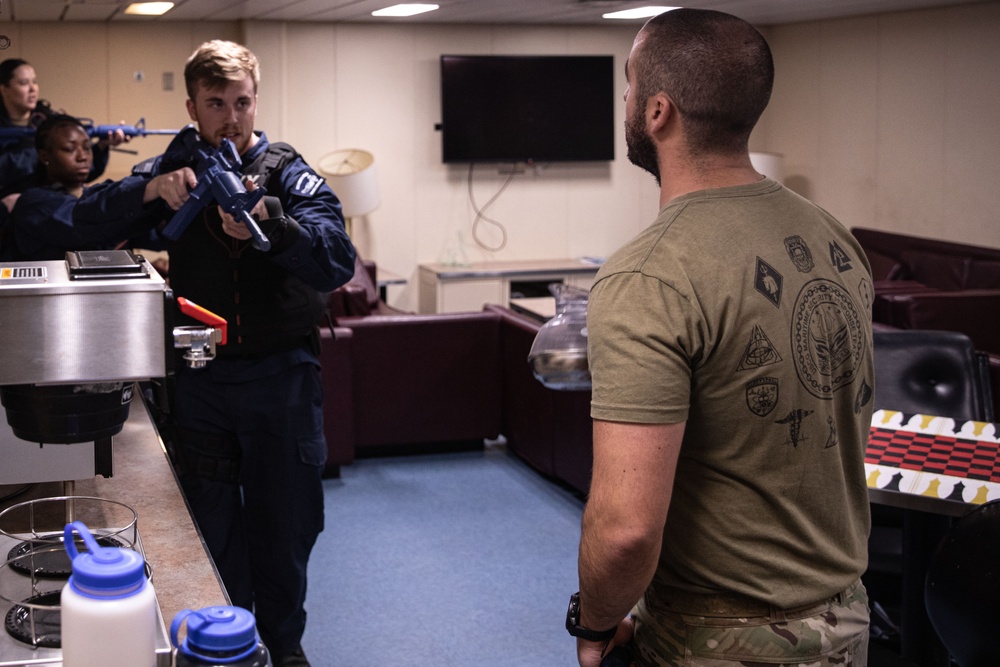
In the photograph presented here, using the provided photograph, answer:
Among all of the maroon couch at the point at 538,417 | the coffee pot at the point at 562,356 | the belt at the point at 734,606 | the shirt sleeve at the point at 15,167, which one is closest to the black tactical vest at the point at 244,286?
the coffee pot at the point at 562,356

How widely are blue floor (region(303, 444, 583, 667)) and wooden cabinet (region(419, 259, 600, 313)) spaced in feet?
8.86

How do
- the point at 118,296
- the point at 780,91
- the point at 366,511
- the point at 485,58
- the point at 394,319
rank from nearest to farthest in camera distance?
the point at 118,296 < the point at 366,511 < the point at 394,319 < the point at 485,58 < the point at 780,91

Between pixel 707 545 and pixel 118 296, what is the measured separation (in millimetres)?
807

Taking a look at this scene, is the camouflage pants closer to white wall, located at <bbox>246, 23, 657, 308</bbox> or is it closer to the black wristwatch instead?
the black wristwatch

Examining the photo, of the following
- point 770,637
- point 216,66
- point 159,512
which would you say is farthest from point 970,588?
point 216,66

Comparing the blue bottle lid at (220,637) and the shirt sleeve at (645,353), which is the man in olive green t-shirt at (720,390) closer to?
the shirt sleeve at (645,353)

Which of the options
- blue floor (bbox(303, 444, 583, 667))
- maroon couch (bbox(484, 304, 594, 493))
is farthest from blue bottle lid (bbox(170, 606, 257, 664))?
maroon couch (bbox(484, 304, 594, 493))

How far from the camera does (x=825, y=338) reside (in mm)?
1399

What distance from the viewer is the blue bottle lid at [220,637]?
113 centimetres

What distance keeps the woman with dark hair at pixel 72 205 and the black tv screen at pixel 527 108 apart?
175 inches

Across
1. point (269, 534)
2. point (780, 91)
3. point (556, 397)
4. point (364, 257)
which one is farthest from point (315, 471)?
point (780, 91)

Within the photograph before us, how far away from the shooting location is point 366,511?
4.57 metres

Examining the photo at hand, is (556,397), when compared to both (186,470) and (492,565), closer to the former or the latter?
(492,565)

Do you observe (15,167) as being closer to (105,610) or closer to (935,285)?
(105,610)
